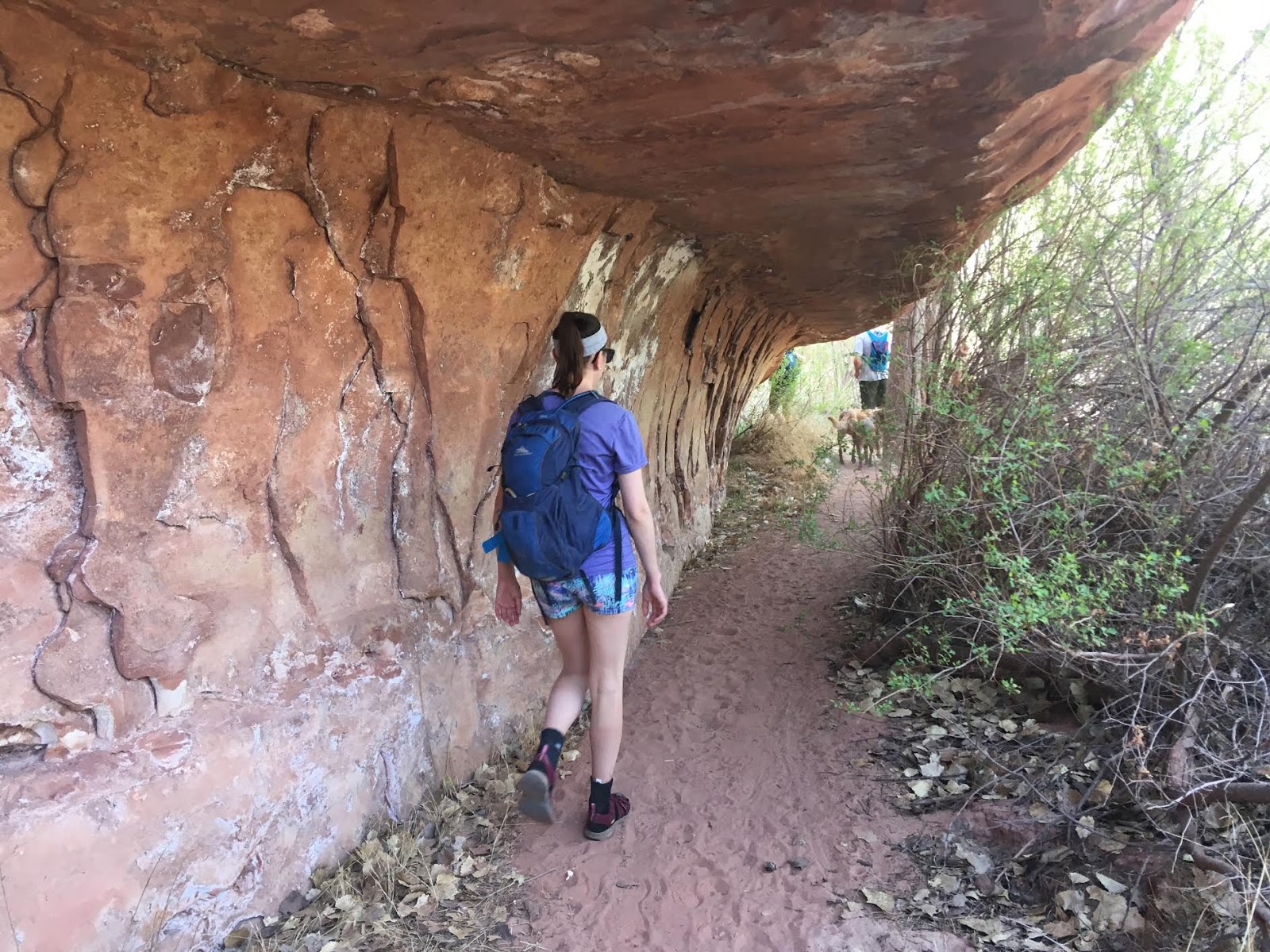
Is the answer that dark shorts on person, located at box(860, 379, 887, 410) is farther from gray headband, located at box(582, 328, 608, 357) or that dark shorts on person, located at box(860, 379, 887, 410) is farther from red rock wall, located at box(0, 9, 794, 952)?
gray headband, located at box(582, 328, 608, 357)

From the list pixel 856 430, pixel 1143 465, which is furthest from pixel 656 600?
pixel 856 430

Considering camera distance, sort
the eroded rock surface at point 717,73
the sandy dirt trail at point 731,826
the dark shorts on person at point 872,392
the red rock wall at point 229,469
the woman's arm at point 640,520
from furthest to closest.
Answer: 1. the dark shorts on person at point 872,392
2. the woman's arm at point 640,520
3. the sandy dirt trail at point 731,826
4. the red rock wall at point 229,469
5. the eroded rock surface at point 717,73

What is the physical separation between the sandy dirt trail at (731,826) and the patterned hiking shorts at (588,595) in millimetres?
982

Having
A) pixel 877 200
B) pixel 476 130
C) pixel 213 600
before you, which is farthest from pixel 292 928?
pixel 877 200

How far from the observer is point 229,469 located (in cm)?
249

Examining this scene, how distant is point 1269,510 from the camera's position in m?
3.04

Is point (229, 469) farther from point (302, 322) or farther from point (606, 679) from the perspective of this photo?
point (606, 679)

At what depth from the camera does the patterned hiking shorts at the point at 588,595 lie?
270 centimetres

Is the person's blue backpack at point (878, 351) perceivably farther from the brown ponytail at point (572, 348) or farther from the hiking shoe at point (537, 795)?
the hiking shoe at point (537, 795)

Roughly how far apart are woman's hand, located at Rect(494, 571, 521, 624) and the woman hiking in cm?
3

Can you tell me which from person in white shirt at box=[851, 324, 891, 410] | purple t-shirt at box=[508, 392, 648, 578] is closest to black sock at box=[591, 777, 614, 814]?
purple t-shirt at box=[508, 392, 648, 578]

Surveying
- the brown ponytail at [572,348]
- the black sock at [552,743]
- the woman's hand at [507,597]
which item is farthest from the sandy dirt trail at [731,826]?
the brown ponytail at [572,348]

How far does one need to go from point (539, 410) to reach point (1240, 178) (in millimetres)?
2944

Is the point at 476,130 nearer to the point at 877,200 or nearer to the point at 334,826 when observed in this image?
the point at 877,200
